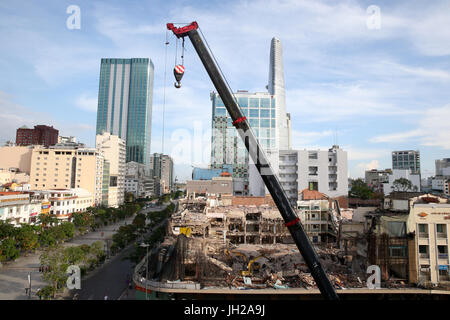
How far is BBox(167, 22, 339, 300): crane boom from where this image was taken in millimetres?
8781

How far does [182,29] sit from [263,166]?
18.5 feet

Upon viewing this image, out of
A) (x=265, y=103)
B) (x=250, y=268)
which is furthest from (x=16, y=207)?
(x=265, y=103)

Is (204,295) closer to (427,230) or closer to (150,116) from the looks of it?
(427,230)

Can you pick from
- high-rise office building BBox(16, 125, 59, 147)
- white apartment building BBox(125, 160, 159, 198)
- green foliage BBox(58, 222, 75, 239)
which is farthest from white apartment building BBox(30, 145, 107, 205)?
high-rise office building BBox(16, 125, 59, 147)

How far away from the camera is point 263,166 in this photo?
29.8 ft

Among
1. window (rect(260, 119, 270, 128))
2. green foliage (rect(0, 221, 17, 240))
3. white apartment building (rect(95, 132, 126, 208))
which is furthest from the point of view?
window (rect(260, 119, 270, 128))

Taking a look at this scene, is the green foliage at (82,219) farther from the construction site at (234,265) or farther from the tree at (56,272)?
the tree at (56,272)

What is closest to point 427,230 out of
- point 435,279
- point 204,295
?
point 435,279

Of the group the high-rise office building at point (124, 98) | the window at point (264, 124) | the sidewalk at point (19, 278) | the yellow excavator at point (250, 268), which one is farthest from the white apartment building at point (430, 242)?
the high-rise office building at point (124, 98)

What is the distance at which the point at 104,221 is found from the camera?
4481 centimetres

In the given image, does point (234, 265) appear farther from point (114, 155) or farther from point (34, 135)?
point (34, 135)

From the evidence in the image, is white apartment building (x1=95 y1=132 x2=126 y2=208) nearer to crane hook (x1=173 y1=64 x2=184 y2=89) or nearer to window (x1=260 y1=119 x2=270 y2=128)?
window (x1=260 y1=119 x2=270 y2=128)

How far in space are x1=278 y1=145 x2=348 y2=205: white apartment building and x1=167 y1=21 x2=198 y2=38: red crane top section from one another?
35376 millimetres
